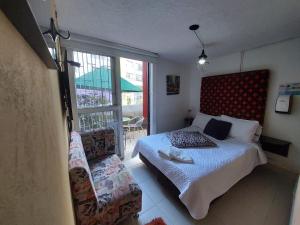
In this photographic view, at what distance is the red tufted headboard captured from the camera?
2.51 m

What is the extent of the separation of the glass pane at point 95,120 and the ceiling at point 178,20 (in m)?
1.30

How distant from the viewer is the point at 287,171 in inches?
92.9

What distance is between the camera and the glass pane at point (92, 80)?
2301mm

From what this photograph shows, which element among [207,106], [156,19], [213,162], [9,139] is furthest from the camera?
[207,106]

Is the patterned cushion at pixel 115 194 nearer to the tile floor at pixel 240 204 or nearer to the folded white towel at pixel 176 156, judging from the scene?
the tile floor at pixel 240 204

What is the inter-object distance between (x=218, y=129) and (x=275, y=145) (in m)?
0.87

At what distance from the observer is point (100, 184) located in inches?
60.0

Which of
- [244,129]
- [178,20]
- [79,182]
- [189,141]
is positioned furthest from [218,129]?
[79,182]

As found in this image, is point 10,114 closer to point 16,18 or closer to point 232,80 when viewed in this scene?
point 16,18

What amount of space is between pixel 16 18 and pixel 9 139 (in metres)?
0.24

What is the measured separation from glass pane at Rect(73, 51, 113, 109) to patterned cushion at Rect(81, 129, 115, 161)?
0.63m

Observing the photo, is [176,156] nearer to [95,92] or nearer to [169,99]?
[95,92]

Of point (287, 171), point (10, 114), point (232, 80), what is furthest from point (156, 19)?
point (287, 171)

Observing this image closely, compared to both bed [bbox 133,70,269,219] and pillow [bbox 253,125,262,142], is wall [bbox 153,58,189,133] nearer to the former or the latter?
bed [bbox 133,70,269,219]
